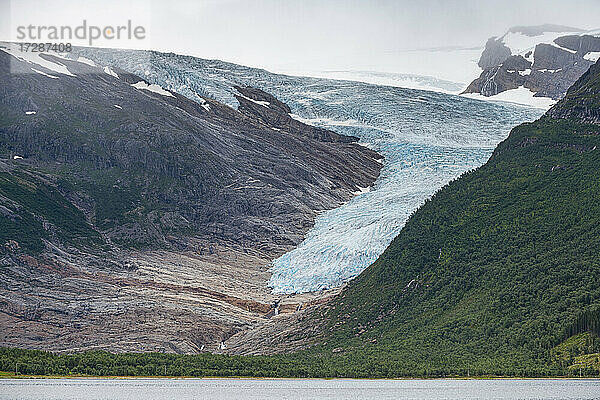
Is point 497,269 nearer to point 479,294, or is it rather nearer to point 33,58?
point 479,294

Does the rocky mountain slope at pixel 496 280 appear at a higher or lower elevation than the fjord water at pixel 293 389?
higher

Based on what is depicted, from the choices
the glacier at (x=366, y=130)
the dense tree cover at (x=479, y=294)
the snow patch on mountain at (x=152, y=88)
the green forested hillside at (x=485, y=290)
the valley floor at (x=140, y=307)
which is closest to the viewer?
the green forested hillside at (x=485, y=290)

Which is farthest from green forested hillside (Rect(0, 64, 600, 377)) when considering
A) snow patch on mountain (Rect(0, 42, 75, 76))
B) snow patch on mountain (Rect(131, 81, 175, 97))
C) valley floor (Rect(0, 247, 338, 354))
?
snow patch on mountain (Rect(0, 42, 75, 76))

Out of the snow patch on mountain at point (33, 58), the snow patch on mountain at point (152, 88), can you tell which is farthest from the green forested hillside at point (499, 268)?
the snow patch on mountain at point (33, 58)

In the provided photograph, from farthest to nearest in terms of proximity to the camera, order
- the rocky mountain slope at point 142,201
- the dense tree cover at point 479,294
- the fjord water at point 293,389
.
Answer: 1. the rocky mountain slope at point 142,201
2. the dense tree cover at point 479,294
3. the fjord water at point 293,389

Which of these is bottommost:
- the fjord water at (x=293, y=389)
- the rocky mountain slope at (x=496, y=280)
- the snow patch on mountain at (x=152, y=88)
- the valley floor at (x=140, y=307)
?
the valley floor at (x=140, y=307)

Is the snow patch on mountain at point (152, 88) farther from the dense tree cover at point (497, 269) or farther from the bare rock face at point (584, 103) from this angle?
the bare rock face at point (584, 103)

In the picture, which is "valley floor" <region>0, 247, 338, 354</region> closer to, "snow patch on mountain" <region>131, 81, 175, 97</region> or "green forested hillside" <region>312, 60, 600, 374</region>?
"green forested hillside" <region>312, 60, 600, 374</region>
